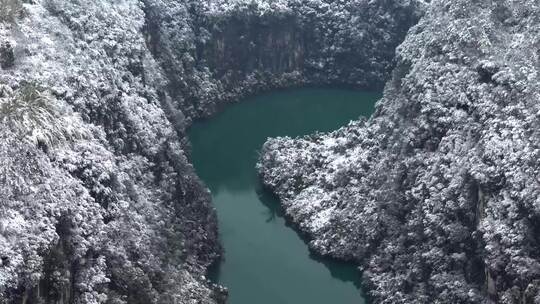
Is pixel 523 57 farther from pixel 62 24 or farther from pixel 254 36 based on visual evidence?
pixel 254 36

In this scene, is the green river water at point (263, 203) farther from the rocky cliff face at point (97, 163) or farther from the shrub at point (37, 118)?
the shrub at point (37, 118)

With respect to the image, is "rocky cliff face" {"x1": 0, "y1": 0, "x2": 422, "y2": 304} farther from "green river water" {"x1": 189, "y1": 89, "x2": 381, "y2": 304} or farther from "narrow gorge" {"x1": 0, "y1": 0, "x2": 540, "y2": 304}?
"green river water" {"x1": 189, "y1": 89, "x2": 381, "y2": 304}

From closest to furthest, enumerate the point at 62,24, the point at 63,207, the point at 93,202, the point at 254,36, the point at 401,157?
1. the point at 63,207
2. the point at 93,202
3. the point at 62,24
4. the point at 401,157
5. the point at 254,36

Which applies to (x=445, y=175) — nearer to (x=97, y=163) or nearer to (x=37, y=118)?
(x=97, y=163)

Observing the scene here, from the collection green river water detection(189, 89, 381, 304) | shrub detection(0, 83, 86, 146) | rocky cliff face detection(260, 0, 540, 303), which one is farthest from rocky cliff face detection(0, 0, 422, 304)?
rocky cliff face detection(260, 0, 540, 303)

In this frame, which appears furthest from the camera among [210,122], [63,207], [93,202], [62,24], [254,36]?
[254,36]

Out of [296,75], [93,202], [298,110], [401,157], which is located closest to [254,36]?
[296,75]
